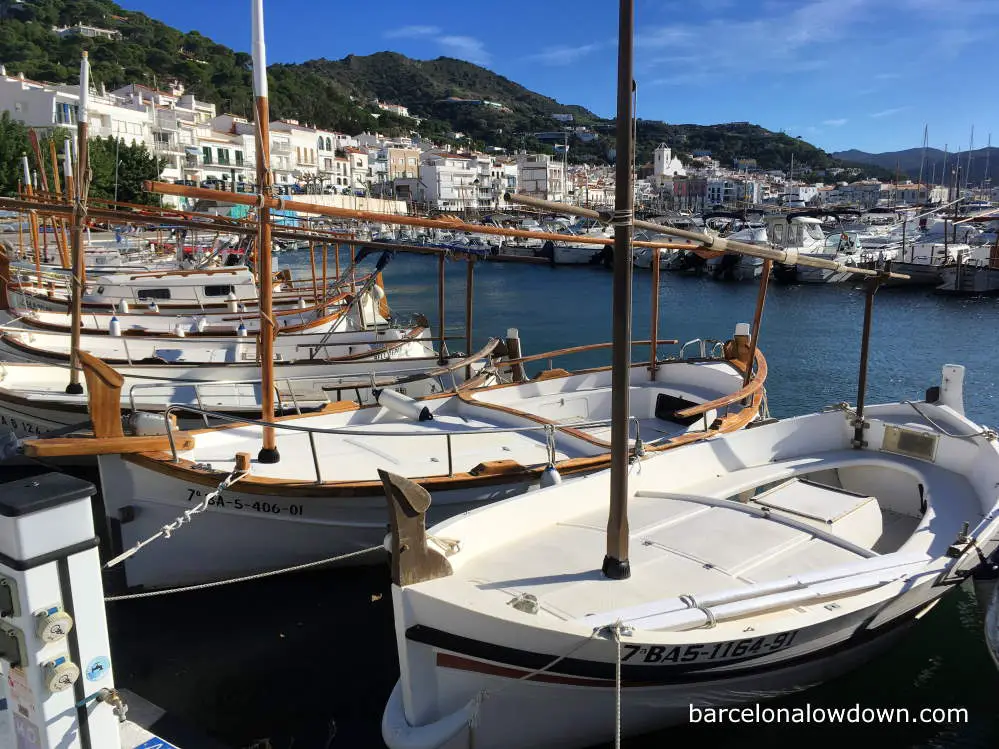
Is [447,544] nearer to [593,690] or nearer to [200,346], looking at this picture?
[593,690]

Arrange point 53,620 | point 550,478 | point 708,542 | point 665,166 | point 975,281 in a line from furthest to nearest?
point 665,166 → point 975,281 → point 550,478 → point 708,542 → point 53,620

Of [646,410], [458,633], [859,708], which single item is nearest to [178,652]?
[458,633]

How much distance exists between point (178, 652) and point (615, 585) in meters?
4.94

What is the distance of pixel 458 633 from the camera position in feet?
15.7

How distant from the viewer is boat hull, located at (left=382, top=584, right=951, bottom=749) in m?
4.98

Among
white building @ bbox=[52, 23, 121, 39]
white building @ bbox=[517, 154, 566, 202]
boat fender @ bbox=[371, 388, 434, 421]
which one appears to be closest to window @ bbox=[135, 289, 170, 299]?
boat fender @ bbox=[371, 388, 434, 421]

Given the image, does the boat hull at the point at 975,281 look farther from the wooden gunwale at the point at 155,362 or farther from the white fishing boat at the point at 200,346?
the wooden gunwale at the point at 155,362

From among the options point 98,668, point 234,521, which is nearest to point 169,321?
point 234,521

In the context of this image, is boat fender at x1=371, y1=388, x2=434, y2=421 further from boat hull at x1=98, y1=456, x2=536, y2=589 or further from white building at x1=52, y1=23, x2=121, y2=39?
white building at x1=52, y1=23, x2=121, y2=39

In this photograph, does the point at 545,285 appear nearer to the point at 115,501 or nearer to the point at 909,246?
the point at 909,246

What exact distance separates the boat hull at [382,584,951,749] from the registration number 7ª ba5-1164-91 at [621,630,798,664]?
3 centimetres

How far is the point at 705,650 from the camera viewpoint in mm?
5117

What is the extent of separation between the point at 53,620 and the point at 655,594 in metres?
4.00

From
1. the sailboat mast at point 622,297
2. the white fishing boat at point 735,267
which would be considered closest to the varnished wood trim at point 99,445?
the sailboat mast at point 622,297
